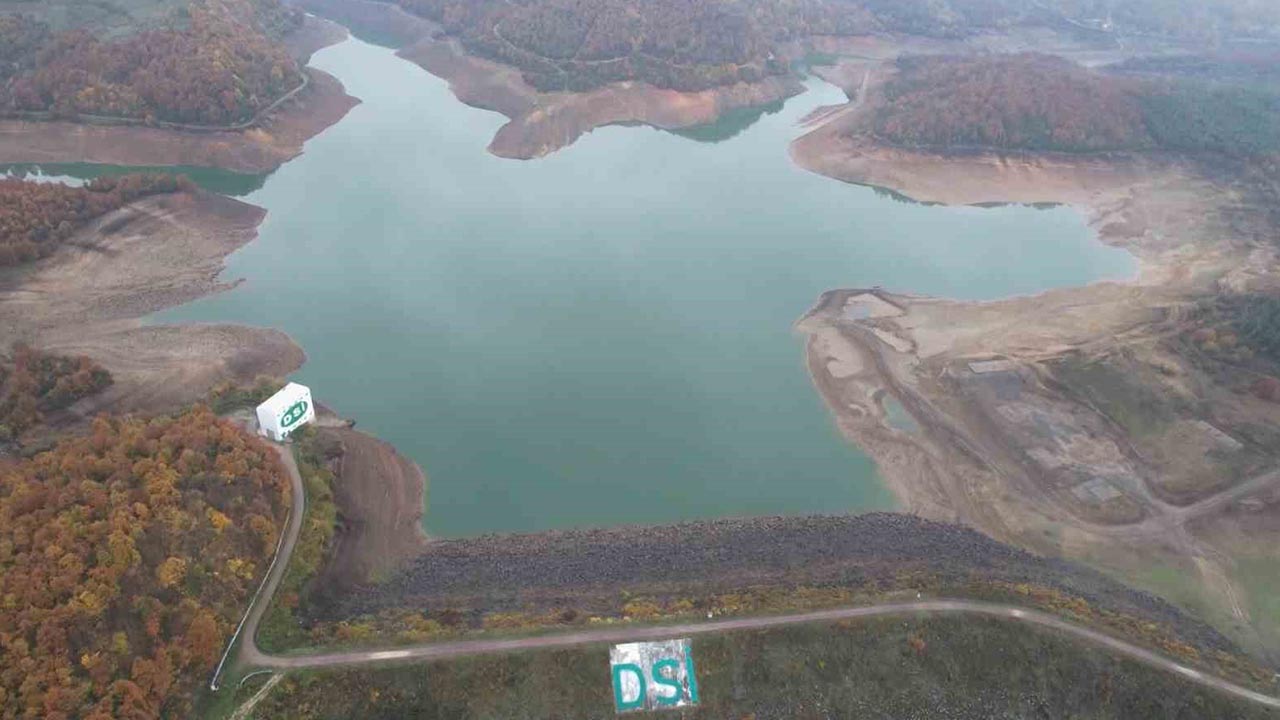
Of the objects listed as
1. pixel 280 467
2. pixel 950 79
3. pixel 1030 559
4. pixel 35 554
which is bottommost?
pixel 1030 559

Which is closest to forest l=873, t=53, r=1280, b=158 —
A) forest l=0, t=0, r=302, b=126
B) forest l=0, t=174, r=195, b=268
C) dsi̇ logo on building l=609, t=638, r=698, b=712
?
forest l=0, t=0, r=302, b=126

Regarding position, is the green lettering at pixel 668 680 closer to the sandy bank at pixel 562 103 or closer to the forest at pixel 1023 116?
the sandy bank at pixel 562 103

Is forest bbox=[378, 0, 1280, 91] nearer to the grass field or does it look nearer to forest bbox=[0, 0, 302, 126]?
forest bbox=[0, 0, 302, 126]

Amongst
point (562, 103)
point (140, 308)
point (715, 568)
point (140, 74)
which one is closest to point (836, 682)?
point (715, 568)

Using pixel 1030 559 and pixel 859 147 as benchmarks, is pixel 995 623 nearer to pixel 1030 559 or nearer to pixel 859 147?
pixel 1030 559

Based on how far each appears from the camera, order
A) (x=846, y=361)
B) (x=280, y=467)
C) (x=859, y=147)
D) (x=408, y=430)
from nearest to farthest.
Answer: (x=280, y=467) → (x=408, y=430) → (x=846, y=361) → (x=859, y=147)

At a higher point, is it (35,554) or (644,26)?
(644,26)

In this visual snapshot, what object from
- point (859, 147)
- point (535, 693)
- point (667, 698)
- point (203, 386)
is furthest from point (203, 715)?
point (859, 147)

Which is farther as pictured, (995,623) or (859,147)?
(859,147)
